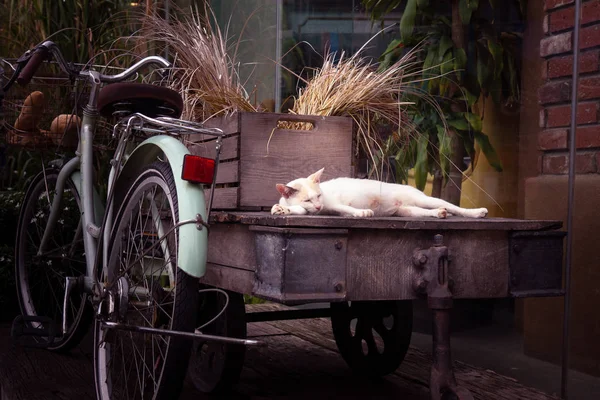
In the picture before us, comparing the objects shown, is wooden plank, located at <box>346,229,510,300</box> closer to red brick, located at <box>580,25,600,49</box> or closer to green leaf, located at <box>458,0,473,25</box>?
red brick, located at <box>580,25,600,49</box>

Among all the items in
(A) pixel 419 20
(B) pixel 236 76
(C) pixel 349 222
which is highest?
(A) pixel 419 20

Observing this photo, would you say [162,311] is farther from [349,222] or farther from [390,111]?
[390,111]

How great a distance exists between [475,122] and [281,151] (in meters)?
0.82

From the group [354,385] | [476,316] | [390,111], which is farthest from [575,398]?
[390,111]

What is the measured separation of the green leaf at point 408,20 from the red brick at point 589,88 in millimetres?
721

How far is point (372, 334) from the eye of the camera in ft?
9.30

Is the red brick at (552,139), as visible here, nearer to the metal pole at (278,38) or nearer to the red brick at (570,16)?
the red brick at (570,16)

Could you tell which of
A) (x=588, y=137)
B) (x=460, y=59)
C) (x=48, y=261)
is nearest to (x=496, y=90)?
(x=460, y=59)

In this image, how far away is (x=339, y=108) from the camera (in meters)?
2.61

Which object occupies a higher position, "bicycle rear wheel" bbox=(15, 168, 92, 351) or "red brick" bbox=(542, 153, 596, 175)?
"red brick" bbox=(542, 153, 596, 175)

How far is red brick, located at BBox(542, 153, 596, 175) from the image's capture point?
247 centimetres

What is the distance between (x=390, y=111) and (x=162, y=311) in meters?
1.13

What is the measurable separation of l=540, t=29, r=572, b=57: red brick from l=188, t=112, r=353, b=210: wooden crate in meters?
0.74

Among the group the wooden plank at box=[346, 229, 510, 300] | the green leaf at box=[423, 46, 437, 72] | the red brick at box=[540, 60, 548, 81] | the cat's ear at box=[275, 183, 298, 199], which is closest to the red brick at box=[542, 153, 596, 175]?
the red brick at box=[540, 60, 548, 81]
